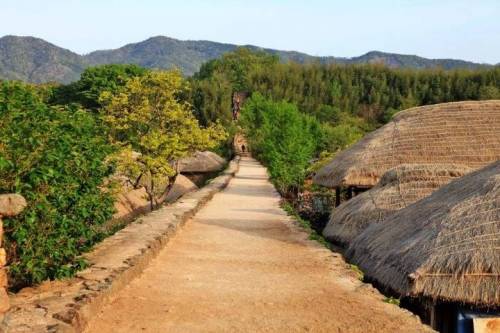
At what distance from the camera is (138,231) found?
1007cm

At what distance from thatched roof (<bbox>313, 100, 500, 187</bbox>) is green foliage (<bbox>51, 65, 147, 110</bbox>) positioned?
40.8 meters

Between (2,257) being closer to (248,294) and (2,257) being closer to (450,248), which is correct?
(248,294)

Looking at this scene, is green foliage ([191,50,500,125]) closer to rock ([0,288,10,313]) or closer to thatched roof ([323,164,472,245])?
thatched roof ([323,164,472,245])

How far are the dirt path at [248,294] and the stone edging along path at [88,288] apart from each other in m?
0.18

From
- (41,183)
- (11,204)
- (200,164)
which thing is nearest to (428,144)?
(41,183)

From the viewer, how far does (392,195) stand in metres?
12.2

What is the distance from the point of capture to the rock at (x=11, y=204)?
16.1 ft

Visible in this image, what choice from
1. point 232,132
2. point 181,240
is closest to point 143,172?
point 181,240

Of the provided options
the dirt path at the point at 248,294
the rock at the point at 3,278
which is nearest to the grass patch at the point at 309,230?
the dirt path at the point at 248,294

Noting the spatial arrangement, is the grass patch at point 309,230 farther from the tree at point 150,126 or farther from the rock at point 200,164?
the rock at point 200,164

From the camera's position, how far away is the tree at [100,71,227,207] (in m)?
16.1

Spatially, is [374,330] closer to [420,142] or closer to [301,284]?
[301,284]

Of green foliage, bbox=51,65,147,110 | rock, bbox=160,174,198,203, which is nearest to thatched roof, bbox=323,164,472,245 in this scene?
rock, bbox=160,174,198,203

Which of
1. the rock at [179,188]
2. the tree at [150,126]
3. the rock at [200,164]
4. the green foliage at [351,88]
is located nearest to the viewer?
the tree at [150,126]
